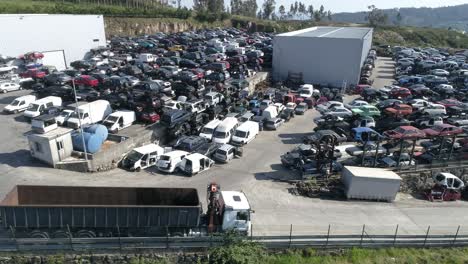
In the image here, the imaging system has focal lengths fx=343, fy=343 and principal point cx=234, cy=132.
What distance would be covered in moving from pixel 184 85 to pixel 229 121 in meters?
11.1

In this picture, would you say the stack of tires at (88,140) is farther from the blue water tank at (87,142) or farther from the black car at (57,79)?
the black car at (57,79)

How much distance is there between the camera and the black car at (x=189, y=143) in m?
28.5

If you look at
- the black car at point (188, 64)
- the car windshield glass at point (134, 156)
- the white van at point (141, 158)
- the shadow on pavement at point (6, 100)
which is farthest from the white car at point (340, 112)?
the shadow on pavement at point (6, 100)

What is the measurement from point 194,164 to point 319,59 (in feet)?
110

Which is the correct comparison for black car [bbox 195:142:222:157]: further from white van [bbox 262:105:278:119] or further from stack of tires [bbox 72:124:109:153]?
white van [bbox 262:105:278:119]

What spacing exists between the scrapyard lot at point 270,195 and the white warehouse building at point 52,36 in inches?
905

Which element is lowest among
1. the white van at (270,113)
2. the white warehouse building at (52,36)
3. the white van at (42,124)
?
the white van at (270,113)

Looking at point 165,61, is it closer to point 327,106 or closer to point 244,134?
point 327,106

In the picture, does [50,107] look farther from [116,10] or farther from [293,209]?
[116,10]

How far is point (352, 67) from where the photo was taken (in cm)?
4975

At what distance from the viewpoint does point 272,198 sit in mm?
22734

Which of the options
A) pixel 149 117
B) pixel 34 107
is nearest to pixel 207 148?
pixel 149 117

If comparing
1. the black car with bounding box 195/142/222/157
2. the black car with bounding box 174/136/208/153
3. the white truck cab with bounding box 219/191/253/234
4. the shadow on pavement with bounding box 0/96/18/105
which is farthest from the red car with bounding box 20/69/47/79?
the white truck cab with bounding box 219/191/253/234

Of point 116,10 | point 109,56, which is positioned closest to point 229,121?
point 109,56
